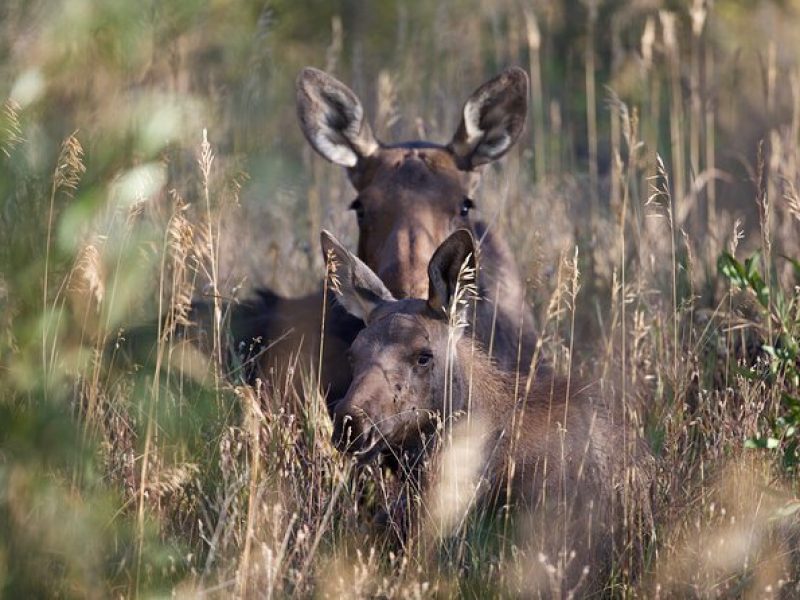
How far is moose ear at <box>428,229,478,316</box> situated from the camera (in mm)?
5547

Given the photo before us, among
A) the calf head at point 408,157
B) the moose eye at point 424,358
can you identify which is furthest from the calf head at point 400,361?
the calf head at point 408,157

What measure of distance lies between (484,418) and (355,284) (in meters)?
0.86

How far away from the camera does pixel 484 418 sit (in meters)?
→ 5.68

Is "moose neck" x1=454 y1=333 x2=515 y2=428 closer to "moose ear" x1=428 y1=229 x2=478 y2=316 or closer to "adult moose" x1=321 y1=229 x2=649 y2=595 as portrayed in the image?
"adult moose" x1=321 y1=229 x2=649 y2=595

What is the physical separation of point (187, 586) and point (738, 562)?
186 cm

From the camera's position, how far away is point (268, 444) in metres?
5.31

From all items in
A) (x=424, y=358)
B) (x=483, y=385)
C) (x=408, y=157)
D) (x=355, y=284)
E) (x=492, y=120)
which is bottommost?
(x=483, y=385)

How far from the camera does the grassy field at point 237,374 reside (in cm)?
269

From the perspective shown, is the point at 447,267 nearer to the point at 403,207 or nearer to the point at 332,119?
the point at 403,207

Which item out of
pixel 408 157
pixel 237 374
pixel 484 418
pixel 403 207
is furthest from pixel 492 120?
pixel 484 418

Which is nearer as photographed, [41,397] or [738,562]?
[41,397]

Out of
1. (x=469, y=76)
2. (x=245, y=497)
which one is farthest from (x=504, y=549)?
(x=469, y=76)

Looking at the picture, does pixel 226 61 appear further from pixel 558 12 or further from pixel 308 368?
pixel 558 12

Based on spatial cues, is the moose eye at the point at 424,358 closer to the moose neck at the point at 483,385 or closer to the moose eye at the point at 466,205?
the moose neck at the point at 483,385
